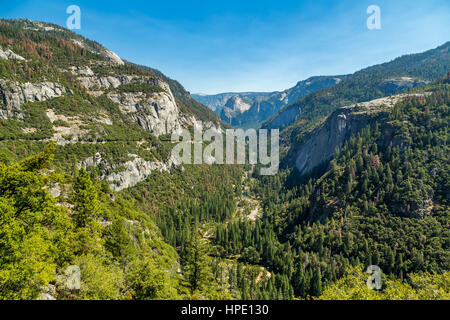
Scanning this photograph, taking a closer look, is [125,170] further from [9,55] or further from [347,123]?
[347,123]

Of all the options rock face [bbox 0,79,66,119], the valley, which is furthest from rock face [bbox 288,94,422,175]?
rock face [bbox 0,79,66,119]

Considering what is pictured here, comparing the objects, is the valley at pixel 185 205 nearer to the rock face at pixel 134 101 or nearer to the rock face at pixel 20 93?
the rock face at pixel 20 93

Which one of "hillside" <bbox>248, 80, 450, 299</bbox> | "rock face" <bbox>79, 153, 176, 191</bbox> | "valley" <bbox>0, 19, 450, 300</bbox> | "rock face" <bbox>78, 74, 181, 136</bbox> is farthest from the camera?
"rock face" <bbox>78, 74, 181, 136</bbox>

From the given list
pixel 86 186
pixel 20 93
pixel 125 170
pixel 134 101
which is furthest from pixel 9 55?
pixel 86 186

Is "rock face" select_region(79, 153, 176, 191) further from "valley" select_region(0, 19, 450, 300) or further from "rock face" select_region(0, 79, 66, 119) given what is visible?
"rock face" select_region(0, 79, 66, 119)

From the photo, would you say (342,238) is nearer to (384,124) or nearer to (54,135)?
(384,124)

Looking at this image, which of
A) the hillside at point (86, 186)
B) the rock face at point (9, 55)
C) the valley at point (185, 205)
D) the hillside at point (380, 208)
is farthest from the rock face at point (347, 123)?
the rock face at point (9, 55)
